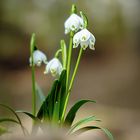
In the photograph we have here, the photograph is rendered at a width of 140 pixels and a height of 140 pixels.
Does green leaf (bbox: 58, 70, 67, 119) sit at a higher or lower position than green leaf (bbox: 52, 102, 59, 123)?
higher

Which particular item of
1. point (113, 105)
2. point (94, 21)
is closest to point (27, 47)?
point (94, 21)

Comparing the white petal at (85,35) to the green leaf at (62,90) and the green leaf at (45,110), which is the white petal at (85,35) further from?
the green leaf at (45,110)

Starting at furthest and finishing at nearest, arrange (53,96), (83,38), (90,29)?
(90,29) → (53,96) → (83,38)

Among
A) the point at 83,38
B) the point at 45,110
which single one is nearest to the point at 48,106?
the point at 45,110

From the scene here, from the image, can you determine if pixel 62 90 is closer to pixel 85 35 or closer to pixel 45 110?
pixel 45 110

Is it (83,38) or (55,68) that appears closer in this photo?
(83,38)

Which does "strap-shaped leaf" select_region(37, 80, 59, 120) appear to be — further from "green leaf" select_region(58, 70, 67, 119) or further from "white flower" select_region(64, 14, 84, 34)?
"white flower" select_region(64, 14, 84, 34)

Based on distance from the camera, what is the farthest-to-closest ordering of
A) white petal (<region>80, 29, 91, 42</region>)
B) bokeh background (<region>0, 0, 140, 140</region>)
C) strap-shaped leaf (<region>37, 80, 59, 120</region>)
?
bokeh background (<region>0, 0, 140, 140</region>) → strap-shaped leaf (<region>37, 80, 59, 120</region>) → white petal (<region>80, 29, 91, 42</region>)

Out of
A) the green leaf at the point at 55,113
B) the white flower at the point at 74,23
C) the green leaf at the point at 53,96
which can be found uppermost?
the white flower at the point at 74,23

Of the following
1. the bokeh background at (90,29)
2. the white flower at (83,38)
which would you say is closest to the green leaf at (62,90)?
the white flower at (83,38)

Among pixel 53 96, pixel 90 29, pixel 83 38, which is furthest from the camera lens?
pixel 90 29

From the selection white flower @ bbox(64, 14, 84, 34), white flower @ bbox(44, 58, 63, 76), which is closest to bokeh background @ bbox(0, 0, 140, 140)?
white flower @ bbox(44, 58, 63, 76)

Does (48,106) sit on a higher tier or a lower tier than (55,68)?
lower
